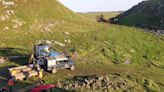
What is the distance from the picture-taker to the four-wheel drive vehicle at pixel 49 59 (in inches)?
1777

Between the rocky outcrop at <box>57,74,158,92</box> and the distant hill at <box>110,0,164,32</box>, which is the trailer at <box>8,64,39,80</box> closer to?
the rocky outcrop at <box>57,74,158,92</box>

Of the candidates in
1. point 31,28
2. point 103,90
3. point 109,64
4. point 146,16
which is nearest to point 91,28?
point 31,28

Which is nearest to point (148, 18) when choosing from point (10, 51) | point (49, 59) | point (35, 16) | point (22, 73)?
point (35, 16)

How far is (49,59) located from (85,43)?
17.5 m

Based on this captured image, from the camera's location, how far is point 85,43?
203ft

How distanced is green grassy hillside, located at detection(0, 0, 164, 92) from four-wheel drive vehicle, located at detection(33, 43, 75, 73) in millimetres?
893

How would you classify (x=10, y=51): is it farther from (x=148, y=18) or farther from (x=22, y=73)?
(x=148, y=18)

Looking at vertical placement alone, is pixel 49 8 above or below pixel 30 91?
above

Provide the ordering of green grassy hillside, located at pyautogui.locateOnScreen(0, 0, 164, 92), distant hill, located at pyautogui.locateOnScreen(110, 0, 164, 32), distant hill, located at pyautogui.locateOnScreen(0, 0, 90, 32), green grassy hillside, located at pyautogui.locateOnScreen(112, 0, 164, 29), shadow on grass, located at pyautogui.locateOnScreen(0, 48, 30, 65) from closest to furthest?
green grassy hillside, located at pyautogui.locateOnScreen(0, 0, 164, 92), shadow on grass, located at pyautogui.locateOnScreen(0, 48, 30, 65), distant hill, located at pyautogui.locateOnScreen(0, 0, 90, 32), distant hill, located at pyautogui.locateOnScreen(110, 0, 164, 32), green grassy hillside, located at pyautogui.locateOnScreen(112, 0, 164, 29)

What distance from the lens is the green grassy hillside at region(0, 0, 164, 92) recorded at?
4831 cm

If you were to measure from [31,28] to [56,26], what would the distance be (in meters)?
4.87

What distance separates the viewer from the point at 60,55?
46625 mm

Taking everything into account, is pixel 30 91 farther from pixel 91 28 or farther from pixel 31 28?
pixel 91 28

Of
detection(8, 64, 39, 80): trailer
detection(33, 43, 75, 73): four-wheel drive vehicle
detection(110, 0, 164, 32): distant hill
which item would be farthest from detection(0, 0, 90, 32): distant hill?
detection(110, 0, 164, 32): distant hill
